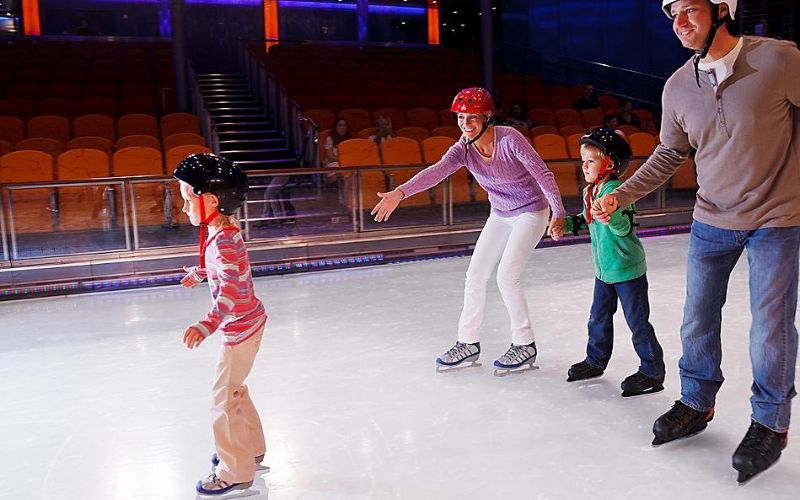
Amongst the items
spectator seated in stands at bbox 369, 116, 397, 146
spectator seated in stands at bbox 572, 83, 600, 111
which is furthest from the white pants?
spectator seated in stands at bbox 572, 83, 600, 111

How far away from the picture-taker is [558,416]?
2.95 meters

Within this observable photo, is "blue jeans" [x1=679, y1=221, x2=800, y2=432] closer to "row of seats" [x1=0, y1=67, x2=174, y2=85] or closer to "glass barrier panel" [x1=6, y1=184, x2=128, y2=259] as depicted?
"glass barrier panel" [x1=6, y1=184, x2=128, y2=259]

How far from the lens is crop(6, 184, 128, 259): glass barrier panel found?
588 cm

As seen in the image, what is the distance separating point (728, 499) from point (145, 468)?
189 centimetres

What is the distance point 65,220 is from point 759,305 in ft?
17.4

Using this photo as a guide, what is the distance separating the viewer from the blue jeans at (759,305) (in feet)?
7.61

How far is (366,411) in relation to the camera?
3062 millimetres

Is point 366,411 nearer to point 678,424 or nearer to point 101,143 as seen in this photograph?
point 678,424

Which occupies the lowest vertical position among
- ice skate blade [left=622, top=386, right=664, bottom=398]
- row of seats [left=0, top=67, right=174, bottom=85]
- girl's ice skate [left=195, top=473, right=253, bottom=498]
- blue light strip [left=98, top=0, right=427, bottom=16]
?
ice skate blade [left=622, top=386, right=664, bottom=398]

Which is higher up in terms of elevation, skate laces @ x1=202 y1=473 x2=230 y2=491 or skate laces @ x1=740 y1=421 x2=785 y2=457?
skate laces @ x1=740 y1=421 x2=785 y2=457

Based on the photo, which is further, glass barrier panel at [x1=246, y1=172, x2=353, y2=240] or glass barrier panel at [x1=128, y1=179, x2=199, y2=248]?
glass barrier panel at [x1=246, y1=172, x2=353, y2=240]

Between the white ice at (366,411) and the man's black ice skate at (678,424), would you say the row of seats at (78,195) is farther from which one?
the man's black ice skate at (678,424)

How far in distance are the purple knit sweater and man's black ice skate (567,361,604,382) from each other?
72 centimetres

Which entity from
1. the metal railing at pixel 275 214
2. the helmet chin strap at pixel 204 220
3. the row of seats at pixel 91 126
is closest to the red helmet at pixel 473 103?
the helmet chin strap at pixel 204 220
